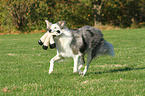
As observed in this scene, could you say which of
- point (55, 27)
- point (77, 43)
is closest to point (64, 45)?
point (77, 43)

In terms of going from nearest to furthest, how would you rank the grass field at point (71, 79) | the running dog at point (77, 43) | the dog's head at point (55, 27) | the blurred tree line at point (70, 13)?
the grass field at point (71, 79)
the dog's head at point (55, 27)
the running dog at point (77, 43)
the blurred tree line at point (70, 13)

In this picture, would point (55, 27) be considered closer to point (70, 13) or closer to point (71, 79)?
point (71, 79)

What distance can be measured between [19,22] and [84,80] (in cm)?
1828

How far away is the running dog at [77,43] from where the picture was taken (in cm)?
604

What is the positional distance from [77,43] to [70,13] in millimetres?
18741

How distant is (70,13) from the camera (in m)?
24.8

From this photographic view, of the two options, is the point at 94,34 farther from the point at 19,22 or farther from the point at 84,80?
the point at 19,22

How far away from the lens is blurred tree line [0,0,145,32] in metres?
23.2

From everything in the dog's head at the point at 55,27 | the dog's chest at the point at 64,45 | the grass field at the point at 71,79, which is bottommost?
the grass field at the point at 71,79

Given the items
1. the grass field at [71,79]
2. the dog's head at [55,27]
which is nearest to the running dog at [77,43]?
the dog's head at [55,27]

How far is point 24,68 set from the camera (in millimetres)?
7801

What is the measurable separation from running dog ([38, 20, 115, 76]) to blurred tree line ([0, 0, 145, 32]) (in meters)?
17.2

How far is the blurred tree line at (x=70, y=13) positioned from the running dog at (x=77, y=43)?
56.6 feet

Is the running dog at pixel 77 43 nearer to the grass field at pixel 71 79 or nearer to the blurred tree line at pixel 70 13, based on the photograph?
the grass field at pixel 71 79
